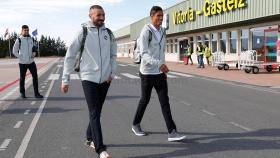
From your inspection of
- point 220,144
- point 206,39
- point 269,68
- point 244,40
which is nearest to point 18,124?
point 220,144

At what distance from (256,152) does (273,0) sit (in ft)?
58.2

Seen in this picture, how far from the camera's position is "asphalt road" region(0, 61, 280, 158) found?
5.76 meters

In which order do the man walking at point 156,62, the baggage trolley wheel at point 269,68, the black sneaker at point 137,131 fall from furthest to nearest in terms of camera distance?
the baggage trolley wheel at point 269,68 < the black sneaker at point 137,131 < the man walking at point 156,62

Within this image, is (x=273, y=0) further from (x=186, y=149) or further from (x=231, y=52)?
(x=186, y=149)

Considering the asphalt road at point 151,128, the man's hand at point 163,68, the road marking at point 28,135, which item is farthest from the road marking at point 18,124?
the man's hand at point 163,68

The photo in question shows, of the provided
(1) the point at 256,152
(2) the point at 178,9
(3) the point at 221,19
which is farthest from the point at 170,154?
(2) the point at 178,9

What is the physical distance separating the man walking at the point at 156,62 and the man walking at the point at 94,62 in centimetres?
91

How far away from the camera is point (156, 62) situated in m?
6.23

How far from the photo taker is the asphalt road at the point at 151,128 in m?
5.76

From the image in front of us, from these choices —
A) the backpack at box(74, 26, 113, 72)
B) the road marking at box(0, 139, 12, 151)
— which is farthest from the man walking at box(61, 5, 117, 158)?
the road marking at box(0, 139, 12, 151)

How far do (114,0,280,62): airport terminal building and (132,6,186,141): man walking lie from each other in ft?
54.2

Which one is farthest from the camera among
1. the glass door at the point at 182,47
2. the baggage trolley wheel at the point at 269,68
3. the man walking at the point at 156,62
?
the glass door at the point at 182,47

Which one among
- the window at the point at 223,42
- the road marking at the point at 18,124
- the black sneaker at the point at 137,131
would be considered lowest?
the road marking at the point at 18,124

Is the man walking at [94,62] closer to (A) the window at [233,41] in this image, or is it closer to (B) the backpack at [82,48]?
(B) the backpack at [82,48]
